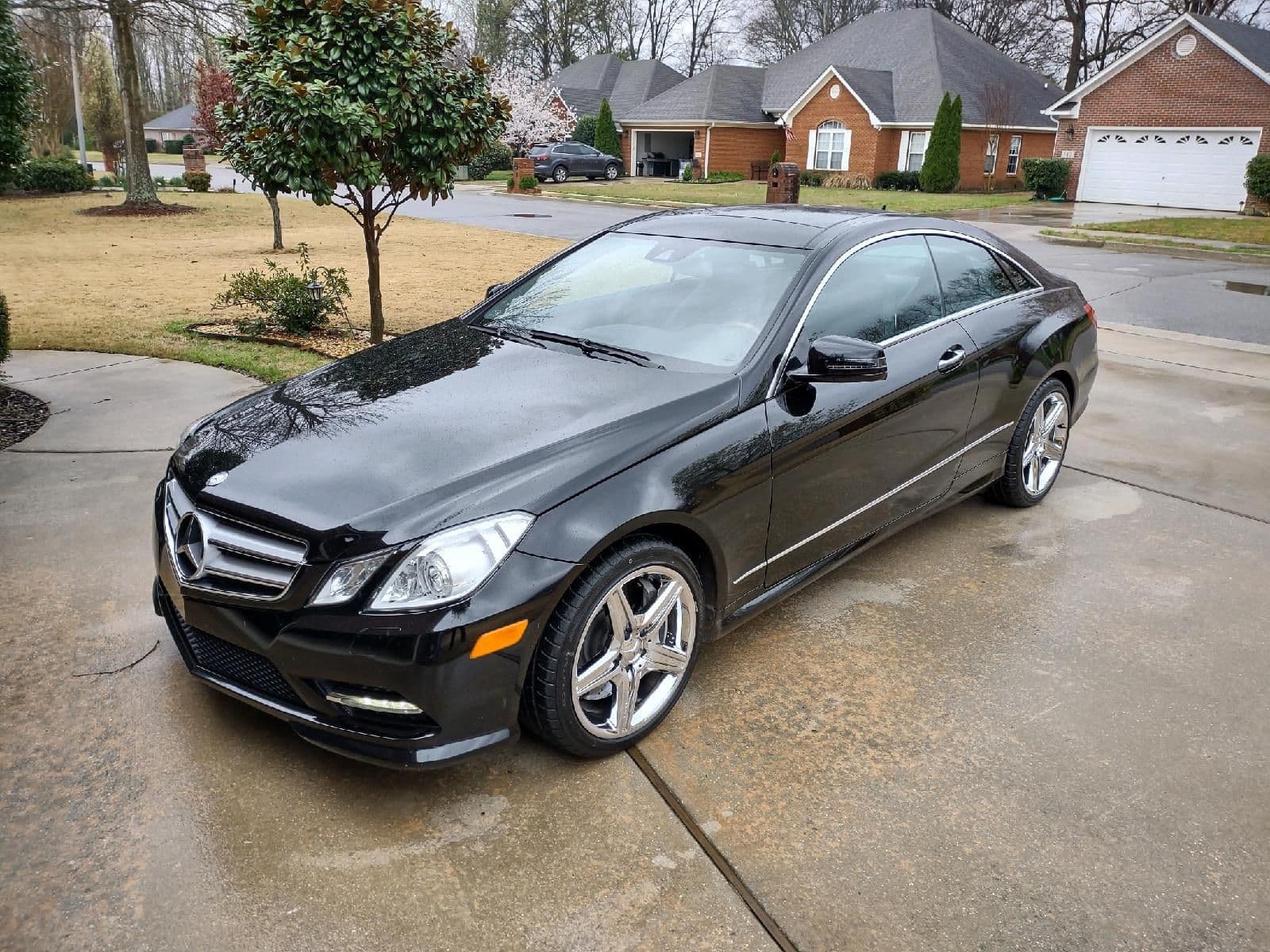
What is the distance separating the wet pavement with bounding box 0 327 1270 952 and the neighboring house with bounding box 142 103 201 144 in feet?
301

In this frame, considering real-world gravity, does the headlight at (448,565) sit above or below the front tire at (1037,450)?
above

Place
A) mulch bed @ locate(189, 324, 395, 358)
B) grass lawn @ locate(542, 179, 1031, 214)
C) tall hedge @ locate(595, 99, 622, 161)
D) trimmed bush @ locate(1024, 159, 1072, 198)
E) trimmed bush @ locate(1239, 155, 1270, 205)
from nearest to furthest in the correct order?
mulch bed @ locate(189, 324, 395, 358)
trimmed bush @ locate(1239, 155, 1270, 205)
grass lawn @ locate(542, 179, 1031, 214)
trimmed bush @ locate(1024, 159, 1072, 198)
tall hedge @ locate(595, 99, 622, 161)

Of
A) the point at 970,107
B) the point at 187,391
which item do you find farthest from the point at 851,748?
the point at 970,107

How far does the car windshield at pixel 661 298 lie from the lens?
377cm

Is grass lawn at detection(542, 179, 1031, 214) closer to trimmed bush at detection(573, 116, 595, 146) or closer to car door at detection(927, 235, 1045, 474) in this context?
trimmed bush at detection(573, 116, 595, 146)

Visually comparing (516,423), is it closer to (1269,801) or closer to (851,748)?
(851,748)

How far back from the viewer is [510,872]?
268 centimetres

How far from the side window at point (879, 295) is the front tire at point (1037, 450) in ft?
3.24

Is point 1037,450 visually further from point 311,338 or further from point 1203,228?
point 1203,228

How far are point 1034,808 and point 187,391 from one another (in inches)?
244

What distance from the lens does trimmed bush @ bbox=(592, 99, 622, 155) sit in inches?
1737

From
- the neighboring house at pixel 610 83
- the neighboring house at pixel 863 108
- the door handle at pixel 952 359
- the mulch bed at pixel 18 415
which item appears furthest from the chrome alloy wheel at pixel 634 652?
the neighboring house at pixel 610 83

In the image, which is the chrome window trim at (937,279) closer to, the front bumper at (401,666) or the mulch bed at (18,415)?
the front bumper at (401,666)

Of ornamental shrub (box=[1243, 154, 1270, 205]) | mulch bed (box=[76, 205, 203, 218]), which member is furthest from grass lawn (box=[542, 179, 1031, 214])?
mulch bed (box=[76, 205, 203, 218])
